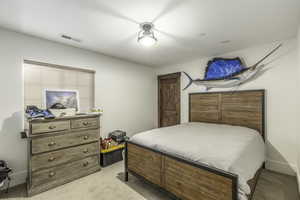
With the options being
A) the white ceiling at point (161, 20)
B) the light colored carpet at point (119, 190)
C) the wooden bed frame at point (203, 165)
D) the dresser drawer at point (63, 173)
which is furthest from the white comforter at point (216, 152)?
the white ceiling at point (161, 20)

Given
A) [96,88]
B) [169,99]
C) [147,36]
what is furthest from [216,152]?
[169,99]

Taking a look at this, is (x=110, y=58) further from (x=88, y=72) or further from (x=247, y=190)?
(x=247, y=190)

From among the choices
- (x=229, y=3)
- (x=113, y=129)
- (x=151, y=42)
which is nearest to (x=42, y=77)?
(x=113, y=129)

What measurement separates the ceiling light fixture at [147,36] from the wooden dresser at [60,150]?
1648 millimetres

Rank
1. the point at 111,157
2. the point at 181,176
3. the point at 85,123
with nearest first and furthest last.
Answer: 1. the point at 181,176
2. the point at 85,123
3. the point at 111,157

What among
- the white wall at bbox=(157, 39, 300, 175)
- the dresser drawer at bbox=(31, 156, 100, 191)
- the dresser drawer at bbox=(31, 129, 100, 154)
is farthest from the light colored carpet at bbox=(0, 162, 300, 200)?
the dresser drawer at bbox=(31, 129, 100, 154)

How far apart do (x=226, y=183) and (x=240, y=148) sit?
0.56 meters

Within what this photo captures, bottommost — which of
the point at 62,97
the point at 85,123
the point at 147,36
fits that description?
the point at 85,123

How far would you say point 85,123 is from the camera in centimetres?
257

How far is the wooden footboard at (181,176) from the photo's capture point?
1.32m

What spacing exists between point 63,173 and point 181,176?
191 cm

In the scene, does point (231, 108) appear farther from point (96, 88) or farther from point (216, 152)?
point (96, 88)

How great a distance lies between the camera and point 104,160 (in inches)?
114

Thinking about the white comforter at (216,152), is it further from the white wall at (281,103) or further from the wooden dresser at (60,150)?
the white wall at (281,103)
